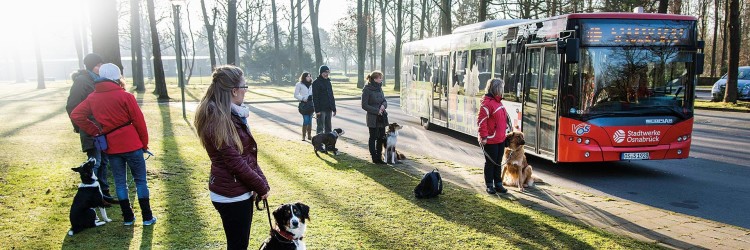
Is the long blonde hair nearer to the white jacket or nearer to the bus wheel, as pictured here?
the white jacket

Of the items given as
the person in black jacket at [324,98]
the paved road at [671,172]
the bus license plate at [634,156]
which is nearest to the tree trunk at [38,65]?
the paved road at [671,172]

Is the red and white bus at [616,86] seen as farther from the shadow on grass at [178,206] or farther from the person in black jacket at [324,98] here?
the shadow on grass at [178,206]

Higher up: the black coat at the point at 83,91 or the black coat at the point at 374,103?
the black coat at the point at 83,91

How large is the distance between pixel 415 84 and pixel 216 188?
1386 centimetres

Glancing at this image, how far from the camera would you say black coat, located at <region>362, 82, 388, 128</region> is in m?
9.70

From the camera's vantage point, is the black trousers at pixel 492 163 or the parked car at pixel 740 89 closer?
the black trousers at pixel 492 163

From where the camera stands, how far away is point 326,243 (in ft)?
17.7

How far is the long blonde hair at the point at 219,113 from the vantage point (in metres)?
3.34

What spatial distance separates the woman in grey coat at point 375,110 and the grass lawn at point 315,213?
391mm

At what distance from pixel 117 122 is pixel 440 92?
10.5 meters

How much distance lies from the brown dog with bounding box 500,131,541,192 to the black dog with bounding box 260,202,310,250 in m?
4.56

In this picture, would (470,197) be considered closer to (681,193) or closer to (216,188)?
(681,193)

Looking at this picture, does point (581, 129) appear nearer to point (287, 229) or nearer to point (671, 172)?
point (671, 172)

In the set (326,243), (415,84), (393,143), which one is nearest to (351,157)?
(393,143)
